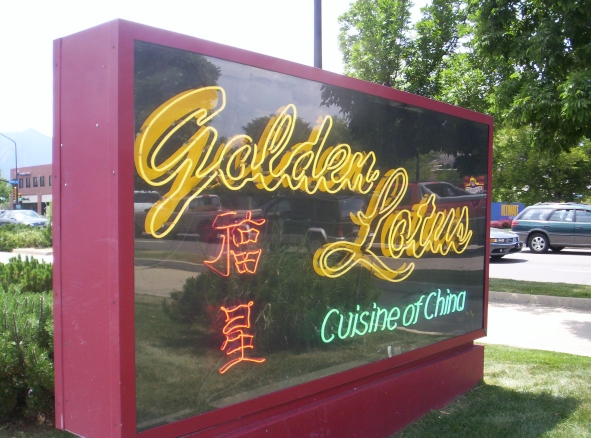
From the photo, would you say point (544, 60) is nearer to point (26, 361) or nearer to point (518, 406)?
point (518, 406)

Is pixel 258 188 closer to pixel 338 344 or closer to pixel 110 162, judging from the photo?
pixel 110 162

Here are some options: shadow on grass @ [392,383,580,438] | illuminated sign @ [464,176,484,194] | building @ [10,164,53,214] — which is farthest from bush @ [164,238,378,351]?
building @ [10,164,53,214]

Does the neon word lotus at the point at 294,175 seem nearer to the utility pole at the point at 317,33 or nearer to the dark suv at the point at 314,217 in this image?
the dark suv at the point at 314,217

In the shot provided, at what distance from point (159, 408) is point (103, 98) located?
5.21 ft

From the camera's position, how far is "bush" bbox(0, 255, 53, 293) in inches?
267

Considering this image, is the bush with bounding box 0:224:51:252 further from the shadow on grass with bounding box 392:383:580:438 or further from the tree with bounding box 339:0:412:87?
the shadow on grass with bounding box 392:383:580:438

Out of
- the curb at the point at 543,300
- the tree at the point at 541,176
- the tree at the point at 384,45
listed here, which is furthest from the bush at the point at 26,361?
the tree at the point at 541,176

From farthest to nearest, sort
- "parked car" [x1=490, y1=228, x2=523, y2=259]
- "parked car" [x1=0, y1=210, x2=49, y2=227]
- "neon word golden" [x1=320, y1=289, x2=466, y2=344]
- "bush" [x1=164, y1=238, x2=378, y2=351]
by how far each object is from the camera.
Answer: "parked car" [x1=0, y1=210, x2=49, y2=227], "parked car" [x1=490, y1=228, x2=523, y2=259], "neon word golden" [x1=320, y1=289, x2=466, y2=344], "bush" [x1=164, y1=238, x2=378, y2=351]

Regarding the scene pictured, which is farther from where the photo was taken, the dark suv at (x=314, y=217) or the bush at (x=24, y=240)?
the bush at (x=24, y=240)

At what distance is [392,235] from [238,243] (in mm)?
1717

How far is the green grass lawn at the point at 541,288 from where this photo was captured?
37.1 feet

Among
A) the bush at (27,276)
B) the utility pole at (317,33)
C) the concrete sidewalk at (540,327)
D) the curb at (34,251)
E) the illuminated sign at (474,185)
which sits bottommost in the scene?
the curb at (34,251)

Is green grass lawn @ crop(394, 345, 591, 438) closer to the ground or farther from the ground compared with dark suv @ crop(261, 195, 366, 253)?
closer to the ground

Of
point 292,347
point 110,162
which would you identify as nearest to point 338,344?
point 292,347
